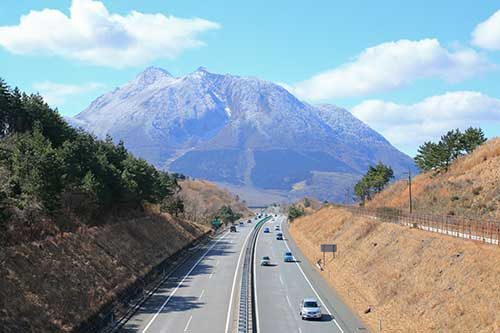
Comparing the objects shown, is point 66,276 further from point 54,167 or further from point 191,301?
point 54,167

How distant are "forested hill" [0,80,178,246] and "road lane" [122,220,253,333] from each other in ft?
39.0

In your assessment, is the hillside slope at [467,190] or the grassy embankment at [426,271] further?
the hillside slope at [467,190]

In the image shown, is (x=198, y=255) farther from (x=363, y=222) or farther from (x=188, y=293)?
(x=188, y=293)

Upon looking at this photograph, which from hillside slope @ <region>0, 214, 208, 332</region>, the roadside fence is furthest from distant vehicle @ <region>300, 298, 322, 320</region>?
hillside slope @ <region>0, 214, 208, 332</region>

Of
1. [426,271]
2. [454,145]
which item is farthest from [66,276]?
[454,145]

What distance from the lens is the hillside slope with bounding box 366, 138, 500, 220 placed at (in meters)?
66.2

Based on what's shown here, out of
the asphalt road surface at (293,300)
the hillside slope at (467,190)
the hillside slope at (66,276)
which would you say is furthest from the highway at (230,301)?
the hillside slope at (467,190)

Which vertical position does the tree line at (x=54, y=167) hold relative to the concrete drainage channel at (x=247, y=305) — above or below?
above

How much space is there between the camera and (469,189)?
3014 inches

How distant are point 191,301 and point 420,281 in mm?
20177

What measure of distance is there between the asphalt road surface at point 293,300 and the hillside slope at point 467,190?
19.9m

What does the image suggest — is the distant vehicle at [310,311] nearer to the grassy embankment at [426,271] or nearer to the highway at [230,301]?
the highway at [230,301]

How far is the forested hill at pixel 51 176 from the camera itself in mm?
49062

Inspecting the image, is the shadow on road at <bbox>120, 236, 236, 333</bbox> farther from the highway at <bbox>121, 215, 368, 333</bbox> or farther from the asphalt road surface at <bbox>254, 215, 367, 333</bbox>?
the asphalt road surface at <bbox>254, 215, 367, 333</bbox>
